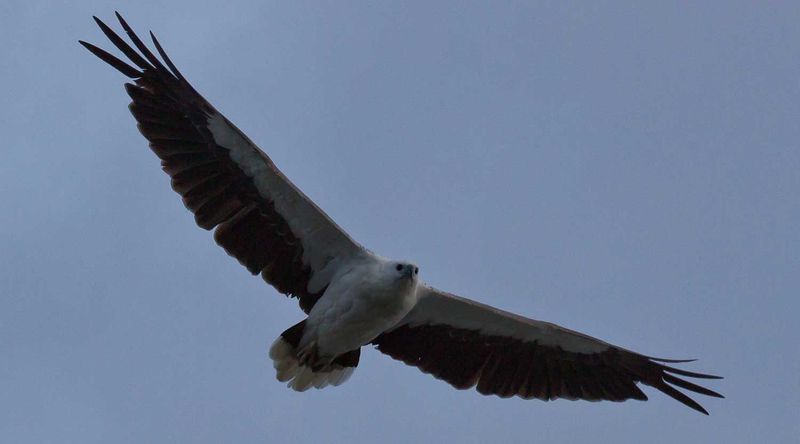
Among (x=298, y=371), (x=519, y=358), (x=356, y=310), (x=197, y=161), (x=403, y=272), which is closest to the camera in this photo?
(x=403, y=272)

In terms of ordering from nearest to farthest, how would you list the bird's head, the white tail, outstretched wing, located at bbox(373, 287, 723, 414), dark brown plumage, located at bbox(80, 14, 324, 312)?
the bird's head < dark brown plumage, located at bbox(80, 14, 324, 312) < the white tail < outstretched wing, located at bbox(373, 287, 723, 414)

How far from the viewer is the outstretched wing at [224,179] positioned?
13703 millimetres

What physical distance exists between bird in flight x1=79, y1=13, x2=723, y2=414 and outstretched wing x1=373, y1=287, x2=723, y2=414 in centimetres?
1

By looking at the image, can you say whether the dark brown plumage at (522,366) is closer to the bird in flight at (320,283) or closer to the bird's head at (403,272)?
the bird in flight at (320,283)

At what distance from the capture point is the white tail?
14125mm

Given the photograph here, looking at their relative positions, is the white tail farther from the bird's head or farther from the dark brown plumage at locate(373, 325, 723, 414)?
the bird's head

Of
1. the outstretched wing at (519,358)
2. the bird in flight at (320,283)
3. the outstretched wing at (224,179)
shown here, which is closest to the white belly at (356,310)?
the bird in flight at (320,283)

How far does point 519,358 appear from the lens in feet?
48.5

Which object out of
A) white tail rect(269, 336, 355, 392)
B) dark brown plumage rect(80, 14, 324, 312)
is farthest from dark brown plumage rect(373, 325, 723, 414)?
dark brown plumage rect(80, 14, 324, 312)

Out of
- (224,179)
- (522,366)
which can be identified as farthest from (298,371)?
(522,366)

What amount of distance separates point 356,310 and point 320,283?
2.21 ft

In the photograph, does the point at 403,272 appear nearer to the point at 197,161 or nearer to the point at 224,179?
the point at 224,179

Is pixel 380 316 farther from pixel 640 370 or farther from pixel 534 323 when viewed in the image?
pixel 640 370

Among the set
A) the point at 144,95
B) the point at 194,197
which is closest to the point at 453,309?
the point at 194,197
